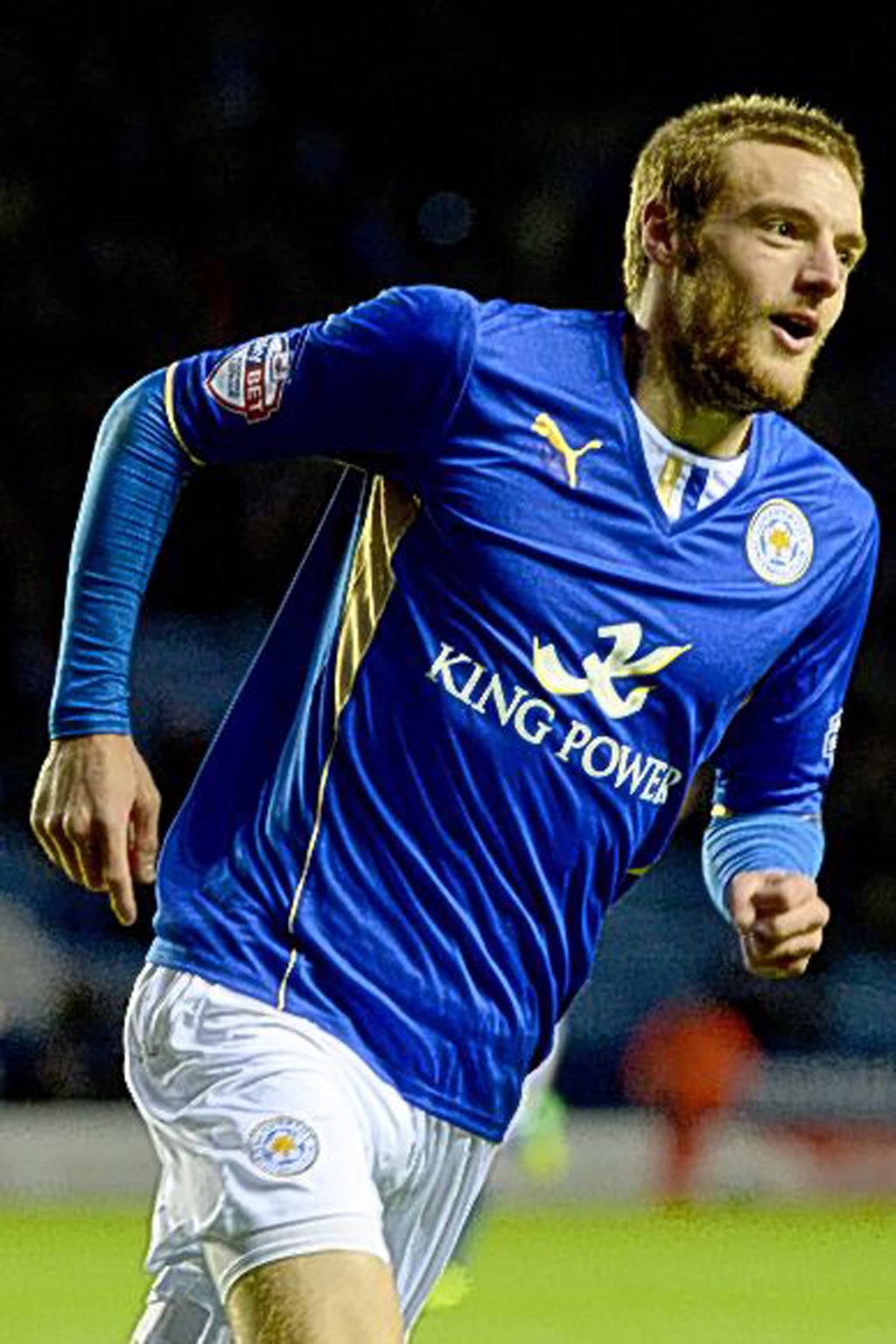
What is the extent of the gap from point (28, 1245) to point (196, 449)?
264 inches

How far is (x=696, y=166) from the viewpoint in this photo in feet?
11.8

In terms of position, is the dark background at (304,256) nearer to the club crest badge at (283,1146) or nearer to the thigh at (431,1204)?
the thigh at (431,1204)

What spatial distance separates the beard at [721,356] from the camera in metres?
3.47

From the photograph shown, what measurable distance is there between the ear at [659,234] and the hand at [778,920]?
80cm

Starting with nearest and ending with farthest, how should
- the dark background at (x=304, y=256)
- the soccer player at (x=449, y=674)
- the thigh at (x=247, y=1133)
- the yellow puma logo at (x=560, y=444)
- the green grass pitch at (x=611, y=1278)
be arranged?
the thigh at (x=247, y=1133), the soccer player at (x=449, y=674), the yellow puma logo at (x=560, y=444), the green grass pitch at (x=611, y=1278), the dark background at (x=304, y=256)

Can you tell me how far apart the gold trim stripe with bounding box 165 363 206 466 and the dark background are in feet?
27.4

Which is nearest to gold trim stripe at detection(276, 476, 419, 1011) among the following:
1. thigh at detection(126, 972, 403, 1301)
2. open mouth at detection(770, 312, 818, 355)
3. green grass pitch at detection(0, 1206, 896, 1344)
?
thigh at detection(126, 972, 403, 1301)

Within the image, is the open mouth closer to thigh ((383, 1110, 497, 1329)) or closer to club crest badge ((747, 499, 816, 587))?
club crest badge ((747, 499, 816, 587))

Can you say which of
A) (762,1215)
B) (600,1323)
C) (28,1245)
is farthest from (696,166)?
(762,1215)

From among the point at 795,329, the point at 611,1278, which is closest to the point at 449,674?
the point at 795,329

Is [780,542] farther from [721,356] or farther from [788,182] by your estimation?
[788,182]

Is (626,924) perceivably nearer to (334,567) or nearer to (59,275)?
(59,275)

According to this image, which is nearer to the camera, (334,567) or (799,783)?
(334,567)

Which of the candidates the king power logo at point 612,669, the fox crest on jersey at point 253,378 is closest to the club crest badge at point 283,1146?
the king power logo at point 612,669
